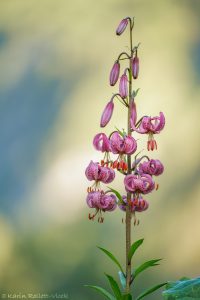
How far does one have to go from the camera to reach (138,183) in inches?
48.2

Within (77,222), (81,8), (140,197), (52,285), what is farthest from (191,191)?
(140,197)

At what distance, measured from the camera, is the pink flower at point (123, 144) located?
1253mm

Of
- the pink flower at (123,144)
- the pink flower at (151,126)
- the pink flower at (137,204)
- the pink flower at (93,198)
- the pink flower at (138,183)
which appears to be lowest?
the pink flower at (137,204)

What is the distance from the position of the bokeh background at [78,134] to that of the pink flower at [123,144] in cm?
168

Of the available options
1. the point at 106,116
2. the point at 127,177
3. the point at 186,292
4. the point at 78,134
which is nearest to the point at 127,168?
the point at 127,177

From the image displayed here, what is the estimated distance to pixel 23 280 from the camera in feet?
10.0

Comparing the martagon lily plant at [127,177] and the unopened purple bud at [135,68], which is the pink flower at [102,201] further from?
the unopened purple bud at [135,68]

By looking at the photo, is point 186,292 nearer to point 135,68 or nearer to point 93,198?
point 93,198

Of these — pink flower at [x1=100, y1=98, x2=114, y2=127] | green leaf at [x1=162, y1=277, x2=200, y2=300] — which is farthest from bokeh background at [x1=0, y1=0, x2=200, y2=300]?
green leaf at [x1=162, y1=277, x2=200, y2=300]

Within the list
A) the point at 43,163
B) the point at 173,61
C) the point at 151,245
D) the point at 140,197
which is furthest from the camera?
the point at 173,61

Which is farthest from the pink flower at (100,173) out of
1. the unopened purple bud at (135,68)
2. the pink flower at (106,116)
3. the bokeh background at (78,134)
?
the bokeh background at (78,134)

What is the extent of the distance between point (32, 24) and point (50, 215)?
3.87ft

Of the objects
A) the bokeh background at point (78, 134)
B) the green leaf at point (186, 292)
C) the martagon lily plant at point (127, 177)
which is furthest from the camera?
the bokeh background at point (78, 134)

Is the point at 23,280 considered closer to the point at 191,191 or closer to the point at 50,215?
the point at 50,215
